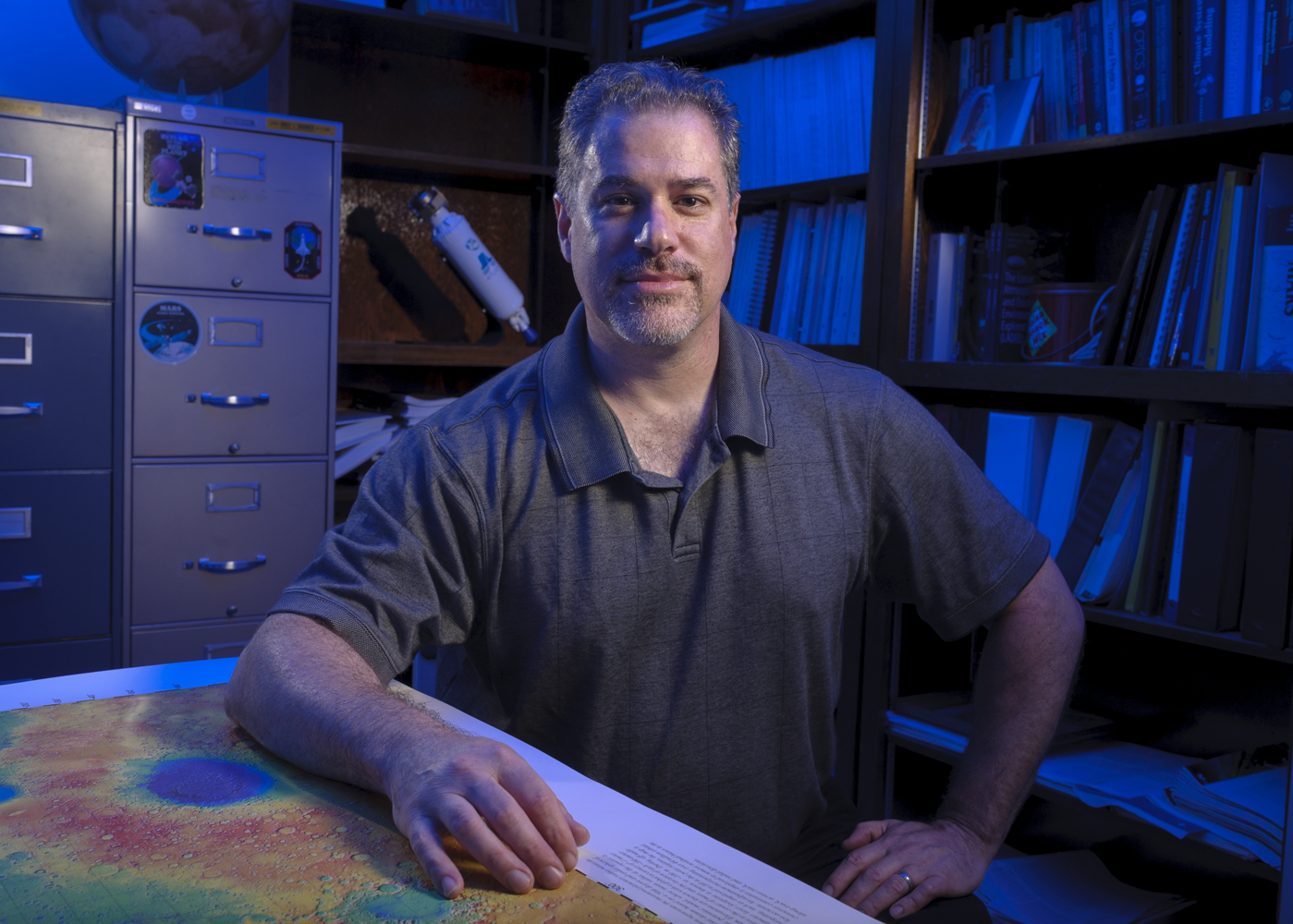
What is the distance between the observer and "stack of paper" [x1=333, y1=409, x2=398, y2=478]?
2402 millimetres

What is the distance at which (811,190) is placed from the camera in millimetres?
2068

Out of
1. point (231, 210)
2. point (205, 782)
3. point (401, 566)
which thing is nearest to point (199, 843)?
point (205, 782)

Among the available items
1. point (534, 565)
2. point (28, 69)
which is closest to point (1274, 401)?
point (534, 565)

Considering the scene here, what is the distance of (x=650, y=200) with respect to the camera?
1211 mm

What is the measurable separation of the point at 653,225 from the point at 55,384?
4.71 feet

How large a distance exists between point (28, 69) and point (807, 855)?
97.9 inches

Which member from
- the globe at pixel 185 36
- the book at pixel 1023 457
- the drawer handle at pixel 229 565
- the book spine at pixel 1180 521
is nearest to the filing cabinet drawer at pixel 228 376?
the drawer handle at pixel 229 565

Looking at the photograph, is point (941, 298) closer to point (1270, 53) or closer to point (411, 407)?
point (1270, 53)

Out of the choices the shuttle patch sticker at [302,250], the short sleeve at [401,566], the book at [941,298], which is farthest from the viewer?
the shuttle patch sticker at [302,250]

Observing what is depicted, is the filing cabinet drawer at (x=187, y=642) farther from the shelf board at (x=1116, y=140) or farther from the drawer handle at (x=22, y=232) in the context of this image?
the shelf board at (x=1116, y=140)

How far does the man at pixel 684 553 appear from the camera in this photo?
42.0 inches

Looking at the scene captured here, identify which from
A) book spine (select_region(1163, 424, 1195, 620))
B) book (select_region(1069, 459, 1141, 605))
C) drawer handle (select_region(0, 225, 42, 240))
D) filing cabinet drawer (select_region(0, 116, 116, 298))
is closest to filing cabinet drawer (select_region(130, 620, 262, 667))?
filing cabinet drawer (select_region(0, 116, 116, 298))

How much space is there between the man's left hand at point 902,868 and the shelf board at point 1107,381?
746mm

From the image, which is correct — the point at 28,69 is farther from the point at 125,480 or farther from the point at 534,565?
the point at 534,565
